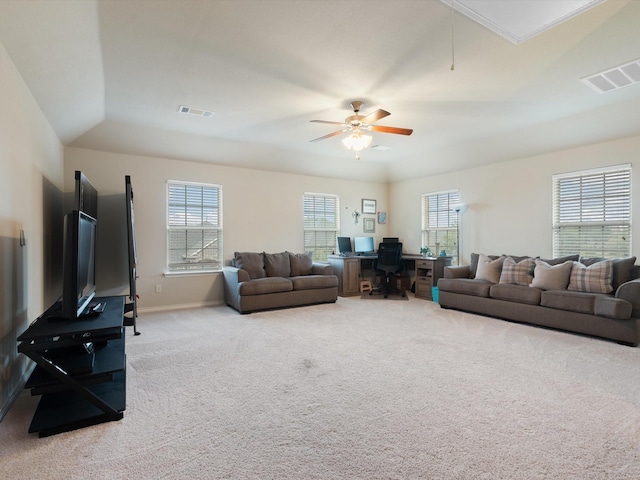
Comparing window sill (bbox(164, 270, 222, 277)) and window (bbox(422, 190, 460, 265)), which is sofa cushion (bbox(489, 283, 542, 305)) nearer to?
window (bbox(422, 190, 460, 265))

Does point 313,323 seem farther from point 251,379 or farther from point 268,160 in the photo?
point 268,160

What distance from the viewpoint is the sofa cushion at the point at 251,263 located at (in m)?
5.96

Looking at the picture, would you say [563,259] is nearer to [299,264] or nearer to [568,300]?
[568,300]

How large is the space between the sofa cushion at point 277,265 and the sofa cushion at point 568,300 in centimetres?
400

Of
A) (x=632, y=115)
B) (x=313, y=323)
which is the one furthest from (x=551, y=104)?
(x=313, y=323)

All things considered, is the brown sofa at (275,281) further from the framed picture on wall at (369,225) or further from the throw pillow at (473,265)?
the throw pillow at (473,265)

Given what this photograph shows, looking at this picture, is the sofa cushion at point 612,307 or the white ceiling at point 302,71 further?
the sofa cushion at point 612,307

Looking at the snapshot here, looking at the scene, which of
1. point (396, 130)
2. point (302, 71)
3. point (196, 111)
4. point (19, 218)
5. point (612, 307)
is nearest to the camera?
point (19, 218)

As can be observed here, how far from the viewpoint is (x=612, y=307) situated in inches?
148

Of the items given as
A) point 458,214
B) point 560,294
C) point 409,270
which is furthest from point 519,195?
point 409,270

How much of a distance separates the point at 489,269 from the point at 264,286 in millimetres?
3609

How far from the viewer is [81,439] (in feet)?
6.81

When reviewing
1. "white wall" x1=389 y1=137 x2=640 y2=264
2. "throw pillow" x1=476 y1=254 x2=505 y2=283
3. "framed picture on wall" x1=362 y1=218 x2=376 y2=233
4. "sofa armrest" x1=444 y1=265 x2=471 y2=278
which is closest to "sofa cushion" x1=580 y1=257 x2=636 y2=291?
"white wall" x1=389 y1=137 x2=640 y2=264

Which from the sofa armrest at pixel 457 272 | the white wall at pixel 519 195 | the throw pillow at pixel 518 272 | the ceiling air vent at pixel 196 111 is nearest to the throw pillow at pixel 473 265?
the sofa armrest at pixel 457 272
